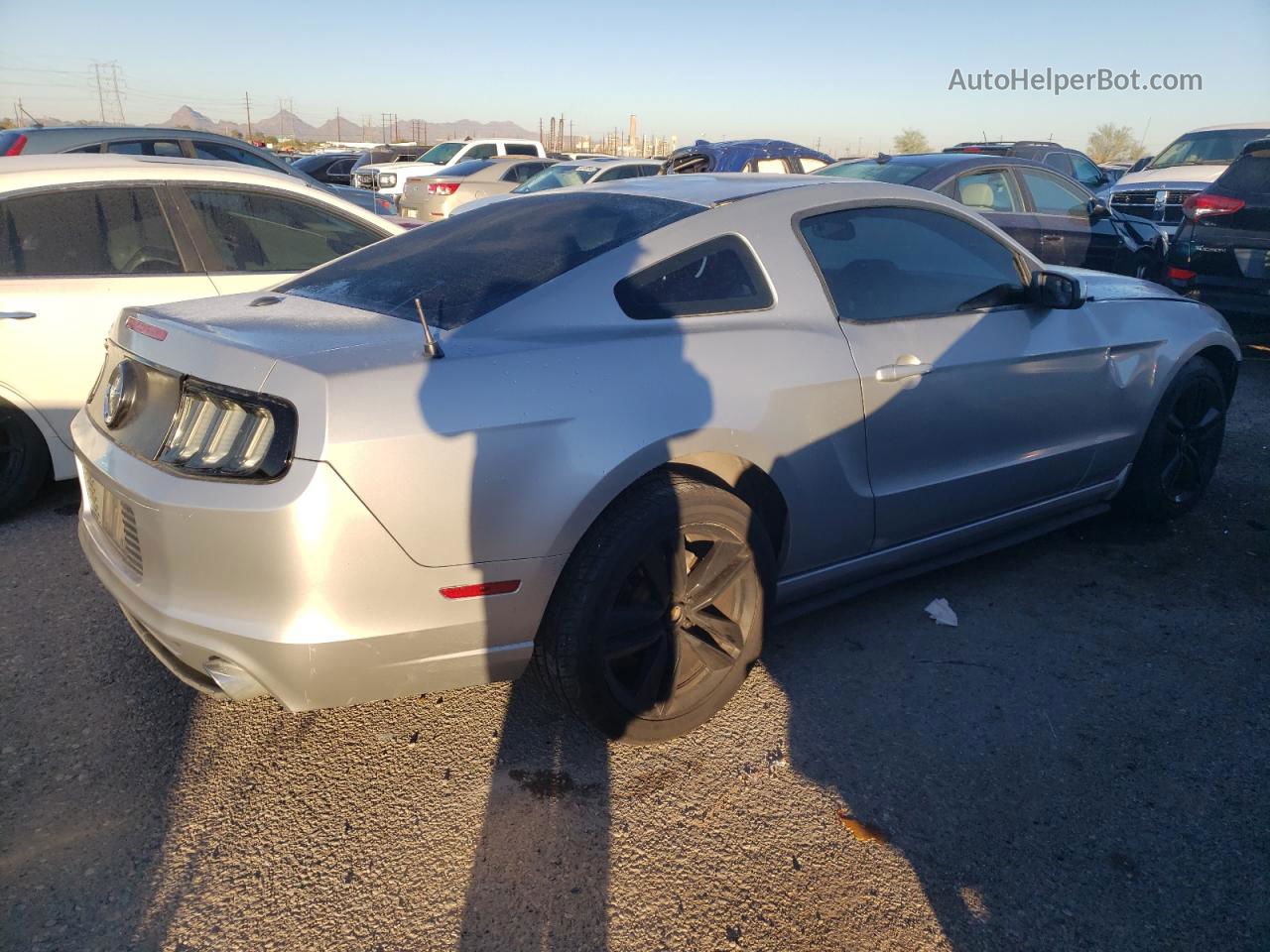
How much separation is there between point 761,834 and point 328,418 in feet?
4.95

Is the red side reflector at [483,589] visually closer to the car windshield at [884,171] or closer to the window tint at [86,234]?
the window tint at [86,234]

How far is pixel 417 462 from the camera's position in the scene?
228 centimetres

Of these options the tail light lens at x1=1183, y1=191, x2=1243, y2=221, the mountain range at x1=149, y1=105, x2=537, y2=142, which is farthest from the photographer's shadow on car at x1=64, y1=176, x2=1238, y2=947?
the mountain range at x1=149, y1=105, x2=537, y2=142

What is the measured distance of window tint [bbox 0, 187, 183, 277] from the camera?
14.2 feet

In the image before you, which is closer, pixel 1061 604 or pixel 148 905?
pixel 148 905

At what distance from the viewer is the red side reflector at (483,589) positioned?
2.39m

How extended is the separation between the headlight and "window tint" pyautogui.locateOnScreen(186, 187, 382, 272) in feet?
9.09

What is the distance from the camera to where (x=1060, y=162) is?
46.9ft

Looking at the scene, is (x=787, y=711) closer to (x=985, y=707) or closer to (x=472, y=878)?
(x=985, y=707)

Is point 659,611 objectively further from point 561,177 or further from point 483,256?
point 561,177

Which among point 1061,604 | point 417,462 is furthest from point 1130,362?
point 417,462

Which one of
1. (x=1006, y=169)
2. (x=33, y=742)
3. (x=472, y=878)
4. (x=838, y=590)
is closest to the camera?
(x=472, y=878)

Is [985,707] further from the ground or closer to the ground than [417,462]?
closer to the ground

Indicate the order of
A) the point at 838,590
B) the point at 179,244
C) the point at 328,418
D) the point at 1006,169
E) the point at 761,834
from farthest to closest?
1. the point at 1006,169
2. the point at 179,244
3. the point at 838,590
4. the point at 761,834
5. the point at 328,418
